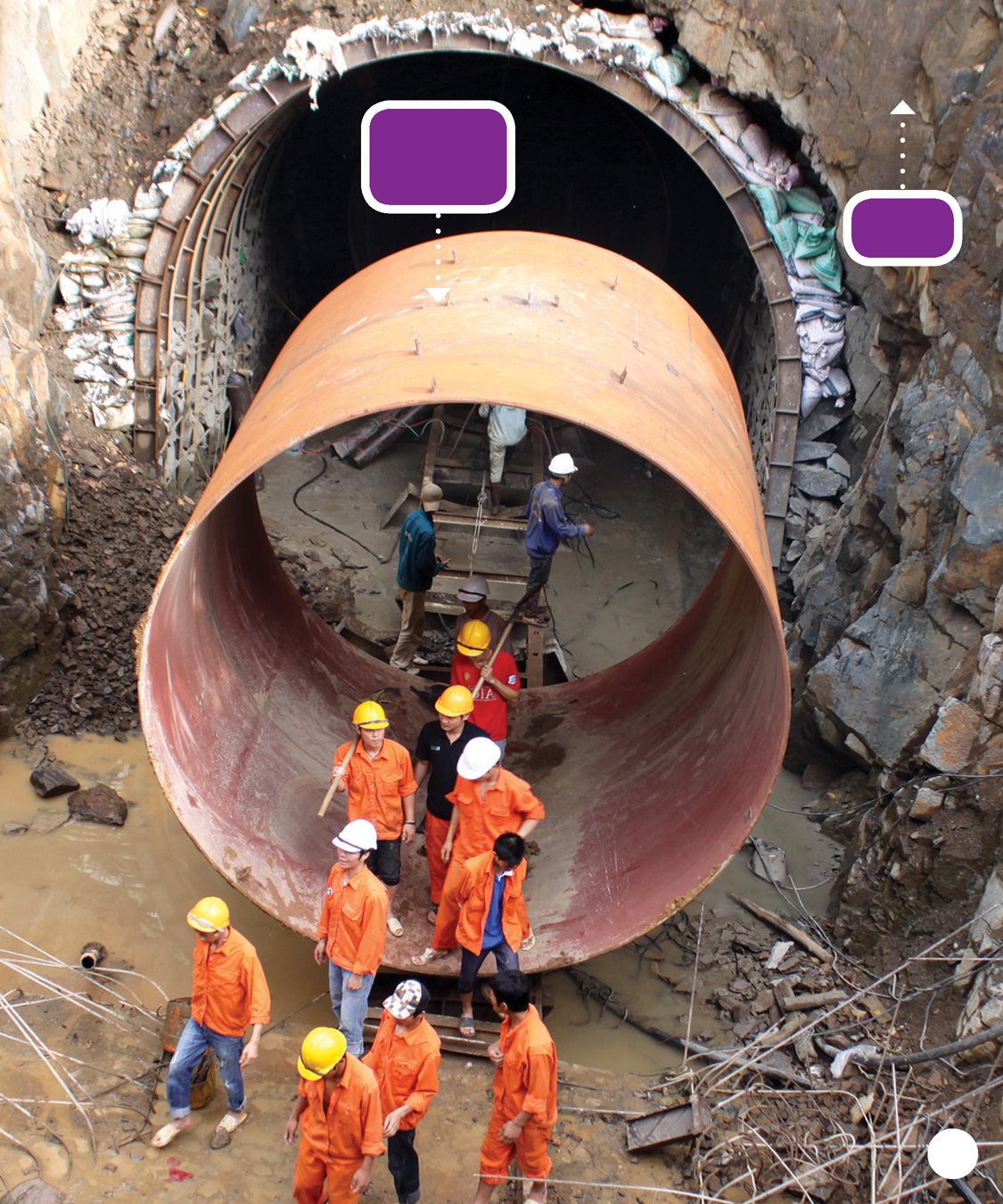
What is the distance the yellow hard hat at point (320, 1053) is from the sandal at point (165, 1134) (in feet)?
3.71

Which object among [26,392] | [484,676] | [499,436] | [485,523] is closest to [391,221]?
[499,436]

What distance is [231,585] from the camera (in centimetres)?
657

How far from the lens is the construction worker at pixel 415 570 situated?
7.69 metres

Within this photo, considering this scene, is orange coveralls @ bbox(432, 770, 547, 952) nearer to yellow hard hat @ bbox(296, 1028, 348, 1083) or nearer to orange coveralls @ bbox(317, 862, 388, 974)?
orange coveralls @ bbox(317, 862, 388, 974)

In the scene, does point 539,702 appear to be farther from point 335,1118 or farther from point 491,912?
point 335,1118

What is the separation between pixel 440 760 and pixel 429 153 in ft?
13.7

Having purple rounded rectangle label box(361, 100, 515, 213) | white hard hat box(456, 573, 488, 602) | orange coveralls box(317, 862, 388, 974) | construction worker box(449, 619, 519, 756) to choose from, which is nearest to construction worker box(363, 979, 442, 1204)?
orange coveralls box(317, 862, 388, 974)

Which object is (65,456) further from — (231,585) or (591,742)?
(591,742)

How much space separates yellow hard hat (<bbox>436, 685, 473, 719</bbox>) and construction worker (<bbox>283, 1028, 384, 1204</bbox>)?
67.1 inches

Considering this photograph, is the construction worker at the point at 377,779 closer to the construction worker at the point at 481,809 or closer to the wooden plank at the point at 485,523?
the construction worker at the point at 481,809

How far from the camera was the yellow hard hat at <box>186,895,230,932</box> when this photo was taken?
4.37 m

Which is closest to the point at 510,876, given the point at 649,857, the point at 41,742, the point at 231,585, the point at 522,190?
the point at 649,857

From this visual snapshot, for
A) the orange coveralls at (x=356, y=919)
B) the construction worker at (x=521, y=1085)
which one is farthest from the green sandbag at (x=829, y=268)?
the construction worker at (x=521, y=1085)

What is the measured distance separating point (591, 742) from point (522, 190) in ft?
26.9
